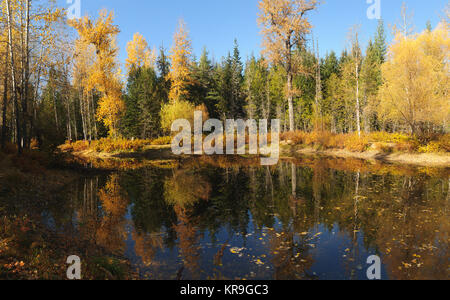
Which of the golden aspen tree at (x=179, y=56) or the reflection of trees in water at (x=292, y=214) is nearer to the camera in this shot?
the reflection of trees in water at (x=292, y=214)

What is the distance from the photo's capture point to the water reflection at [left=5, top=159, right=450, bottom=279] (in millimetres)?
5297

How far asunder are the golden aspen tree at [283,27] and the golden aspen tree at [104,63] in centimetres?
1657

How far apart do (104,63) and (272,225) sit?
28.7m

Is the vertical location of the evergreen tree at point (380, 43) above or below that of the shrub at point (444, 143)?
above

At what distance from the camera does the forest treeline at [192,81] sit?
53.6 feet

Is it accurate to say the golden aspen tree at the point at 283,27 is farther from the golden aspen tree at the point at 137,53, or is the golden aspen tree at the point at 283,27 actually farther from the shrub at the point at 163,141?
the golden aspen tree at the point at 137,53

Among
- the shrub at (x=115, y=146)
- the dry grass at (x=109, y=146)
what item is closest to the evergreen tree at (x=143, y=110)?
the dry grass at (x=109, y=146)

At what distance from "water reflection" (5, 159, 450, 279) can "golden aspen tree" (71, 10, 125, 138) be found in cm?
1827

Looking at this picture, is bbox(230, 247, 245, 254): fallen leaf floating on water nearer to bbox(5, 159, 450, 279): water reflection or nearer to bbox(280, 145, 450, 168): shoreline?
bbox(5, 159, 450, 279): water reflection

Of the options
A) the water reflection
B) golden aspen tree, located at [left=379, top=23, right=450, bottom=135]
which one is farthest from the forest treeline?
the water reflection

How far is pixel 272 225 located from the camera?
25.2 feet
